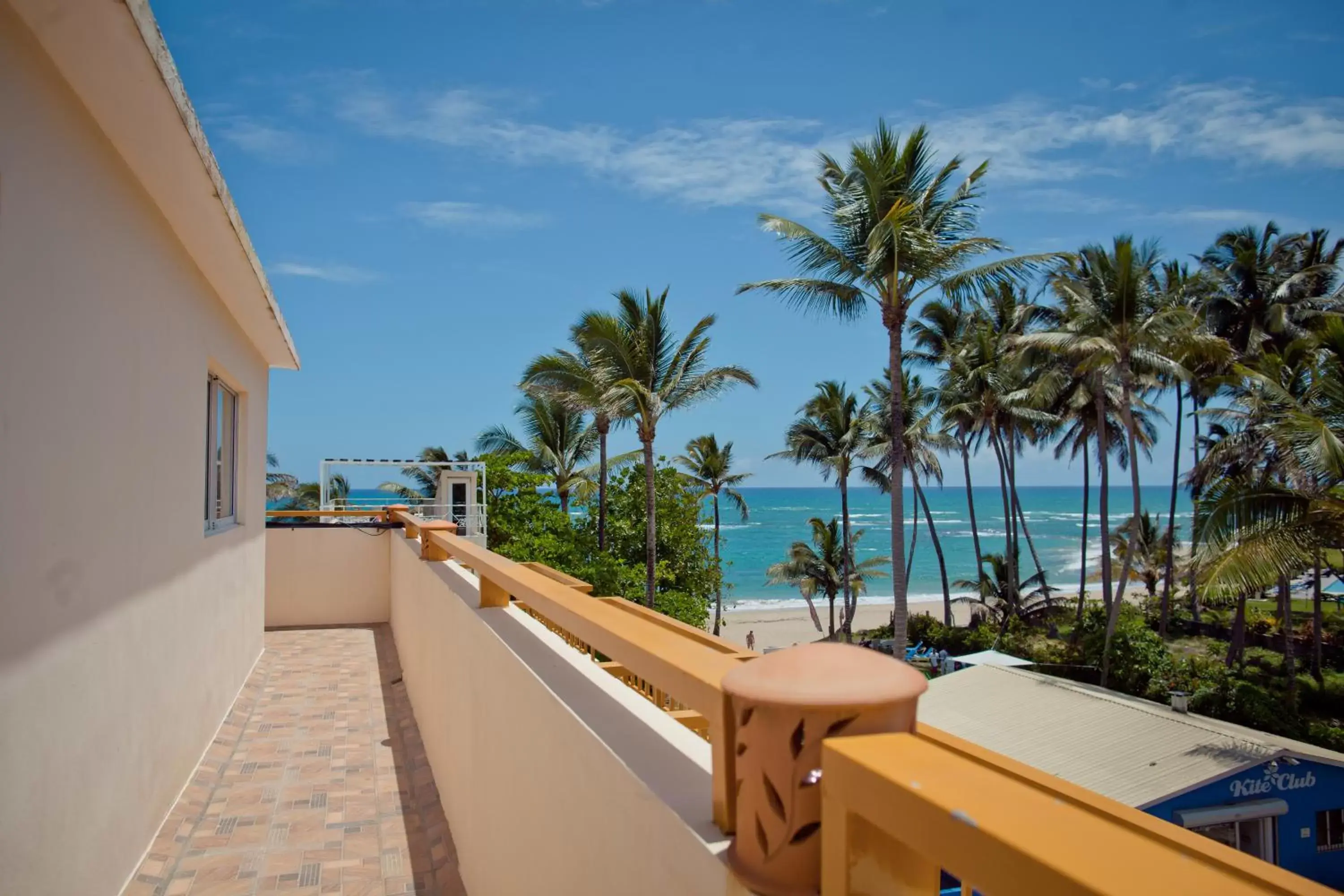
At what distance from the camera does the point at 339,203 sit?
86.5 feet

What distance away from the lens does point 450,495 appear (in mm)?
20859

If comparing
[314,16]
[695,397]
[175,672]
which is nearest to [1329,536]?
[695,397]

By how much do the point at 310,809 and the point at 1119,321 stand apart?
24687 millimetres

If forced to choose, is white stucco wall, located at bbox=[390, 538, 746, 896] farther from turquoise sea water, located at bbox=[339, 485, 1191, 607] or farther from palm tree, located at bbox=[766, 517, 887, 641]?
palm tree, located at bbox=[766, 517, 887, 641]

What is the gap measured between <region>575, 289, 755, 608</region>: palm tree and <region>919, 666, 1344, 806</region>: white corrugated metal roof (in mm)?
10382

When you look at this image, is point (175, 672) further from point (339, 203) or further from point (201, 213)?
point (339, 203)

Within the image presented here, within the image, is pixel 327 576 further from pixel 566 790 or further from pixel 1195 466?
pixel 1195 466

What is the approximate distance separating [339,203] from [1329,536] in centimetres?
2622

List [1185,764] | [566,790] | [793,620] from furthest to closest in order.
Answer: [793,620] < [1185,764] < [566,790]

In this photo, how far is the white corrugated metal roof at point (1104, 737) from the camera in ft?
36.9

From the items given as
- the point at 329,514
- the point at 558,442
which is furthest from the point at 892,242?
the point at 558,442

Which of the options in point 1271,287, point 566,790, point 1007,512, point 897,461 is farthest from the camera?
point 1007,512

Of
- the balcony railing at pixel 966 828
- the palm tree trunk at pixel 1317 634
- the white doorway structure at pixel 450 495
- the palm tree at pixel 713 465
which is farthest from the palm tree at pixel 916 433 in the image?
the balcony railing at pixel 966 828

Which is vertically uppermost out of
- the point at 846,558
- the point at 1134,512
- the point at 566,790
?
the point at 566,790
